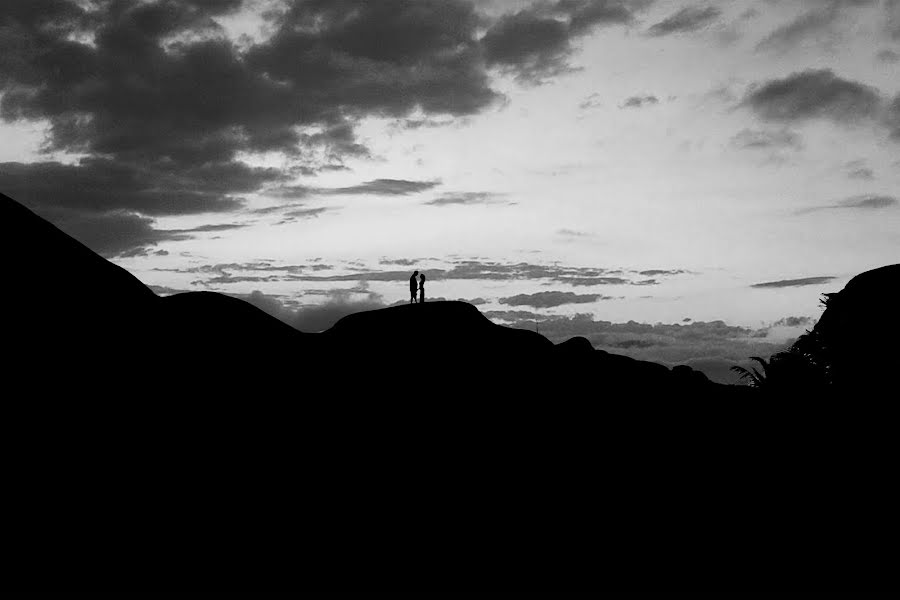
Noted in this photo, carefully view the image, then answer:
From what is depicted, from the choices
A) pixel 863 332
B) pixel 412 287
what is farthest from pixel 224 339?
pixel 863 332

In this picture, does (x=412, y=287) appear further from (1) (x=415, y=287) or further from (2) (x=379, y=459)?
(2) (x=379, y=459)

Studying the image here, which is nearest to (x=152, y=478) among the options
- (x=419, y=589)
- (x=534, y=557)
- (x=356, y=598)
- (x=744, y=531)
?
(x=356, y=598)

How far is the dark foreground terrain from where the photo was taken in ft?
43.9

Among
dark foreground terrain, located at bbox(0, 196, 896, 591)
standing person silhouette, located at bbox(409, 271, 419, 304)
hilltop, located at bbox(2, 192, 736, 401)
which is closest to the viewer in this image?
dark foreground terrain, located at bbox(0, 196, 896, 591)

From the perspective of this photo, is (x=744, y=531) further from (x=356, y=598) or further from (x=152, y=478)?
(x=152, y=478)

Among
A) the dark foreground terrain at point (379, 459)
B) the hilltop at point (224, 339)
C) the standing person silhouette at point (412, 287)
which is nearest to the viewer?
the dark foreground terrain at point (379, 459)

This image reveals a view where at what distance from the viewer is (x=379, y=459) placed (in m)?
22.2

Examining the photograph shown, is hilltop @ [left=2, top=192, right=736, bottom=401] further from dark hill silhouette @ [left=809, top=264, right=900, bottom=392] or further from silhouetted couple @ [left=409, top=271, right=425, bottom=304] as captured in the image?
dark hill silhouette @ [left=809, top=264, right=900, bottom=392]

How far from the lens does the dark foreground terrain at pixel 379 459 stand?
13.4 metres

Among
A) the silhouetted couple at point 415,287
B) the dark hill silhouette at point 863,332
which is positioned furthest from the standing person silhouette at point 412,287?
the dark hill silhouette at point 863,332

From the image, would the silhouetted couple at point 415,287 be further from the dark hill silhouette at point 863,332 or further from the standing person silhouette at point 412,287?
the dark hill silhouette at point 863,332

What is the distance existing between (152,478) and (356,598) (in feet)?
18.3

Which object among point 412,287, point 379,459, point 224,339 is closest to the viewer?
point 224,339

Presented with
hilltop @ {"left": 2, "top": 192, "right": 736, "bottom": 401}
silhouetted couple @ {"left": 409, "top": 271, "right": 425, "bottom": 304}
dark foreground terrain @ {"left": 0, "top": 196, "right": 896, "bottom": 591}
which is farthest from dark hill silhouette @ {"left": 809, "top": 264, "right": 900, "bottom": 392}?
silhouetted couple @ {"left": 409, "top": 271, "right": 425, "bottom": 304}
